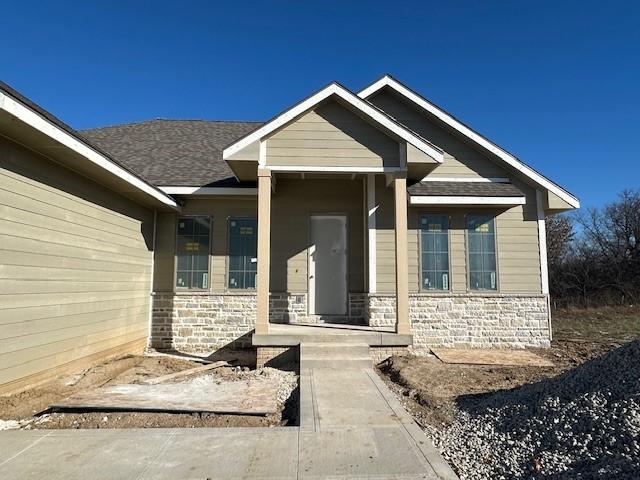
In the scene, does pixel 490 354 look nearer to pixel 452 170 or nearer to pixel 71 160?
pixel 452 170

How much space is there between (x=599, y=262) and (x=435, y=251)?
13.5 metres

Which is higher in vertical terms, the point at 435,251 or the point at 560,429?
the point at 435,251

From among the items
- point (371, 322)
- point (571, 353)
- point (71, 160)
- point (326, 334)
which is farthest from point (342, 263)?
point (71, 160)

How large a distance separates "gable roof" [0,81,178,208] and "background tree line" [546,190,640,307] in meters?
16.6

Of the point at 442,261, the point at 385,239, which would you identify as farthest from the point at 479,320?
the point at 385,239

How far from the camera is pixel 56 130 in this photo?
185 inches

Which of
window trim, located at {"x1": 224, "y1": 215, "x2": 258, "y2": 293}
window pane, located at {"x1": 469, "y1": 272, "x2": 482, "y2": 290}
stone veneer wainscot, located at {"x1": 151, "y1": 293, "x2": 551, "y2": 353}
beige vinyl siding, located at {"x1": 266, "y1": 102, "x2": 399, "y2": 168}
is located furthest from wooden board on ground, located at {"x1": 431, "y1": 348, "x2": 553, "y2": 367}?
window trim, located at {"x1": 224, "y1": 215, "x2": 258, "y2": 293}

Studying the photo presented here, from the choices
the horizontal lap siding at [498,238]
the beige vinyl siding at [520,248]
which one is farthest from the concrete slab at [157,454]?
the beige vinyl siding at [520,248]

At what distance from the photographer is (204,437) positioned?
3.67 meters

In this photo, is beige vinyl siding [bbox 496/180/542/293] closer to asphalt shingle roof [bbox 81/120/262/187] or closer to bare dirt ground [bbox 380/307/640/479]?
bare dirt ground [bbox 380/307/640/479]

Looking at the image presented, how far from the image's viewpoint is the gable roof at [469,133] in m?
8.59

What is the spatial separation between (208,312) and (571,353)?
7.21 m

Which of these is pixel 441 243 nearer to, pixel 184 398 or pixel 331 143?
pixel 331 143

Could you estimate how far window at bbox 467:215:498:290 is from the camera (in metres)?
8.69
